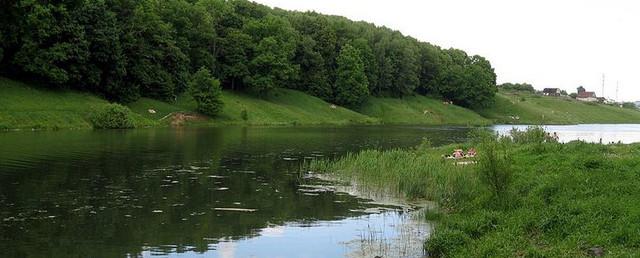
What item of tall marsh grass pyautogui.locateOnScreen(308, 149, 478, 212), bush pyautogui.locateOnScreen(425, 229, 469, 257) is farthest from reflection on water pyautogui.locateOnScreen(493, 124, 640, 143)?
bush pyautogui.locateOnScreen(425, 229, 469, 257)

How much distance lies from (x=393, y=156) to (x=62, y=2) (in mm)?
59712

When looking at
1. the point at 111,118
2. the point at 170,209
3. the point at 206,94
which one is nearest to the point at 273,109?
the point at 206,94

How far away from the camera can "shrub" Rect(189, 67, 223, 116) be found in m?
86.6

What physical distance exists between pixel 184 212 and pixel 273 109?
8395cm

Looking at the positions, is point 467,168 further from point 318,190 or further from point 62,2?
point 62,2

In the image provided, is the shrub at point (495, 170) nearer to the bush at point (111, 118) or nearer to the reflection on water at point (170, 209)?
the reflection on water at point (170, 209)

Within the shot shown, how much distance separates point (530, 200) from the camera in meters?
19.4

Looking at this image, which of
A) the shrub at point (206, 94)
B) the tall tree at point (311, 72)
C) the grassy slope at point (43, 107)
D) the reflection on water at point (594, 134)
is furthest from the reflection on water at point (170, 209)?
the tall tree at point (311, 72)

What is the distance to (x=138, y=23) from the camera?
298ft

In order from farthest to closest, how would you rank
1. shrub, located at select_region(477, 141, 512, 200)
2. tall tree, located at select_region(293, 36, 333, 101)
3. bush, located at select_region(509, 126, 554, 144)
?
tall tree, located at select_region(293, 36, 333, 101) → bush, located at select_region(509, 126, 554, 144) → shrub, located at select_region(477, 141, 512, 200)

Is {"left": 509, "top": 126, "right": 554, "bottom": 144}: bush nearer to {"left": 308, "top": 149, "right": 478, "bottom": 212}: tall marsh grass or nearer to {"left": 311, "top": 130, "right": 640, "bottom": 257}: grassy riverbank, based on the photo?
{"left": 311, "top": 130, "right": 640, "bottom": 257}: grassy riverbank

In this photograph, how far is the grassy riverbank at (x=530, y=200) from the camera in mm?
14648

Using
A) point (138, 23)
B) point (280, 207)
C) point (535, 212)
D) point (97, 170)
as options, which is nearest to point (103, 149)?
point (97, 170)

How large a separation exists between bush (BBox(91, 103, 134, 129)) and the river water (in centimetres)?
3232
